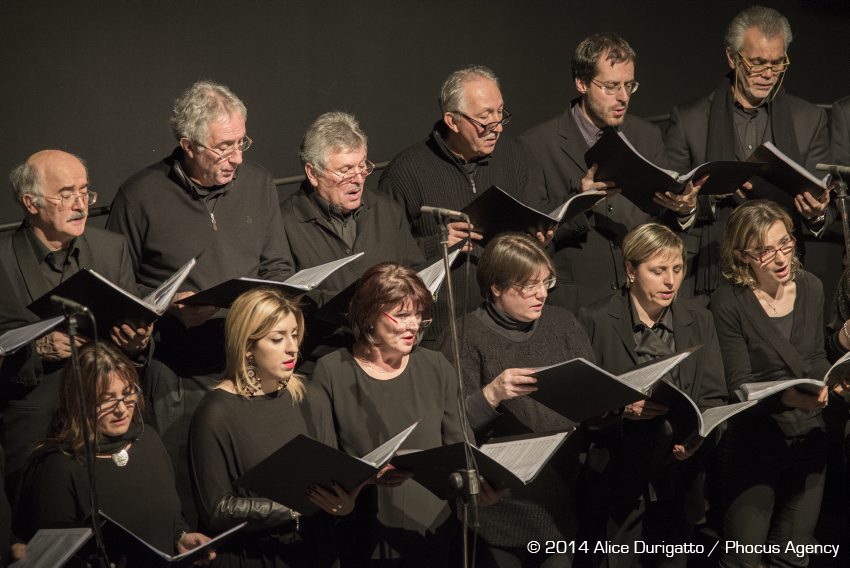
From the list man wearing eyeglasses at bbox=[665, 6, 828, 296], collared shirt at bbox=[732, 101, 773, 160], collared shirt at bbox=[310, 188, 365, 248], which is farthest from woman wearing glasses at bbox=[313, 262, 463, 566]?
collared shirt at bbox=[732, 101, 773, 160]

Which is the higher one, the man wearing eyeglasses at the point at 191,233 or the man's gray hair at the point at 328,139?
the man's gray hair at the point at 328,139

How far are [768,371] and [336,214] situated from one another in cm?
177

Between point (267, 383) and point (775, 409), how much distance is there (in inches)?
74.9

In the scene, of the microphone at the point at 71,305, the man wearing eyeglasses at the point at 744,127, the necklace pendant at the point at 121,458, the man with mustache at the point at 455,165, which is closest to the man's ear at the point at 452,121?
the man with mustache at the point at 455,165

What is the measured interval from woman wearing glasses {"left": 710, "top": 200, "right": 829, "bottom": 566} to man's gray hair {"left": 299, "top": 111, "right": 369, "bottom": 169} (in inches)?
60.0

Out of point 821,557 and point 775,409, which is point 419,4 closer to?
point 775,409

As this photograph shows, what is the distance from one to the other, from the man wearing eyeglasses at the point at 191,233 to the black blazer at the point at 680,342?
46.3 inches

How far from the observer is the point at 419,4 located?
19.1 ft

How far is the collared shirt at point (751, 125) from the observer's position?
4844mm

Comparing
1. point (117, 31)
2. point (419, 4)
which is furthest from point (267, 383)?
point (419, 4)

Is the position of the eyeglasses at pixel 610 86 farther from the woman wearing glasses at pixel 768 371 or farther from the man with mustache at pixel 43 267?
the man with mustache at pixel 43 267

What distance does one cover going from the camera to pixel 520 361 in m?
Result: 3.76

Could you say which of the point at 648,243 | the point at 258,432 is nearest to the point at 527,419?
the point at 648,243

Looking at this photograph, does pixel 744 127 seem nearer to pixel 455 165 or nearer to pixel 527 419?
pixel 455 165
